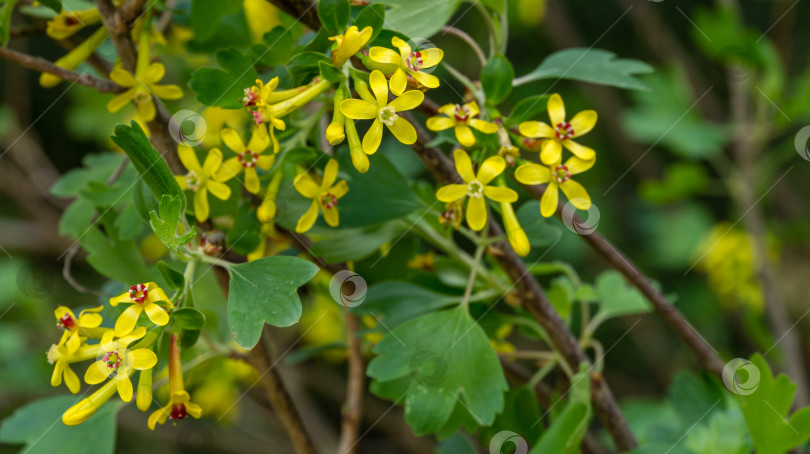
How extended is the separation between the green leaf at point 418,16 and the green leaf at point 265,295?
0.19 metres

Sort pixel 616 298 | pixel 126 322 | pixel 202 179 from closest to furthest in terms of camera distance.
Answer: pixel 126 322
pixel 202 179
pixel 616 298

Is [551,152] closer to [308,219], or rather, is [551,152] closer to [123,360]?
[308,219]

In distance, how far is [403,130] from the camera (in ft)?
1.46

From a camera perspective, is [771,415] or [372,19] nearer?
[372,19]

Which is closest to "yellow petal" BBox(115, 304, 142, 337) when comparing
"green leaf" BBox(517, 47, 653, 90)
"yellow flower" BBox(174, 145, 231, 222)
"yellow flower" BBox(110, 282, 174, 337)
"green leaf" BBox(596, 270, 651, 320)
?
"yellow flower" BBox(110, 282, 174, 337)

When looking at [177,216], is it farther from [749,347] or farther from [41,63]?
[749,347]

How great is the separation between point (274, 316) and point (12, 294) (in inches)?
44.6

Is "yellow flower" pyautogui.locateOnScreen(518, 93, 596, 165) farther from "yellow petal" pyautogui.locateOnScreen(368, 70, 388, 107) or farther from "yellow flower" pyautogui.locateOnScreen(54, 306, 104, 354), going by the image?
"yellow flower" pyautogui.locateOnScreen(54, 306, 104, 354)

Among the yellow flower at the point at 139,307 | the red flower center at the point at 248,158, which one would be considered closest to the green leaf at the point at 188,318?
the yellow flower at the point at 139,307

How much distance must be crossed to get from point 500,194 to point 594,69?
0.17m

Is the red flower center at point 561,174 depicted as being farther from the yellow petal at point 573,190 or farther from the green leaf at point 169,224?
the green leaf at point 169,224

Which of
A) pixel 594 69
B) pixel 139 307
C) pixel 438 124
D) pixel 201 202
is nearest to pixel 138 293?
pixel 139 307

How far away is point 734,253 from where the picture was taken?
1302mm

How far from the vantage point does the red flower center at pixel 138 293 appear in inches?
16.8
